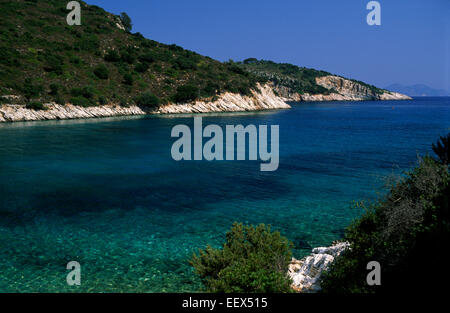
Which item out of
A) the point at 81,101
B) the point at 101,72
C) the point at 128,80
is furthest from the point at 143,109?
the point at 81,101

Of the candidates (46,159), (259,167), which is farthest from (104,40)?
(259,167)

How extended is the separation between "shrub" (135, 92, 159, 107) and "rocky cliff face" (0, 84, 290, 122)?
1.39 meters

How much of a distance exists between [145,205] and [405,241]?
41.0ft

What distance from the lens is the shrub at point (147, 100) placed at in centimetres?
7081

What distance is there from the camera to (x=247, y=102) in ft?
306

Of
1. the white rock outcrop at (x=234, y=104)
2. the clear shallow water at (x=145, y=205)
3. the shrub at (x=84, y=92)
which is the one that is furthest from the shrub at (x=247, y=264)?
the white rock outcrop at (x=234, y=104)

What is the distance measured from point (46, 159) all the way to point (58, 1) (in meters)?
87.8

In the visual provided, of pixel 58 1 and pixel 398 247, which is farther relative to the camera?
pixel 58 1

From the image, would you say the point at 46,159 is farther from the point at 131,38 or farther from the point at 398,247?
the point at 131,38

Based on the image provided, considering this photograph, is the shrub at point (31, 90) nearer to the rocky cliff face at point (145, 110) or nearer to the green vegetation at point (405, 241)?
the rocky cliff face at point (145, 110)

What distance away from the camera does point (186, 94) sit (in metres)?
77.6

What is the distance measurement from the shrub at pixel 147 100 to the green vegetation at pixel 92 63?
1.04m

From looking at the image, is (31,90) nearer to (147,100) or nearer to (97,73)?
(97,73)

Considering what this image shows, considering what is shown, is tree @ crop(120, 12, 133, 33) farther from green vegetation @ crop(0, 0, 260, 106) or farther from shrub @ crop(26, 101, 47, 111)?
shrub @ crop(26, 101, 47, 111)
